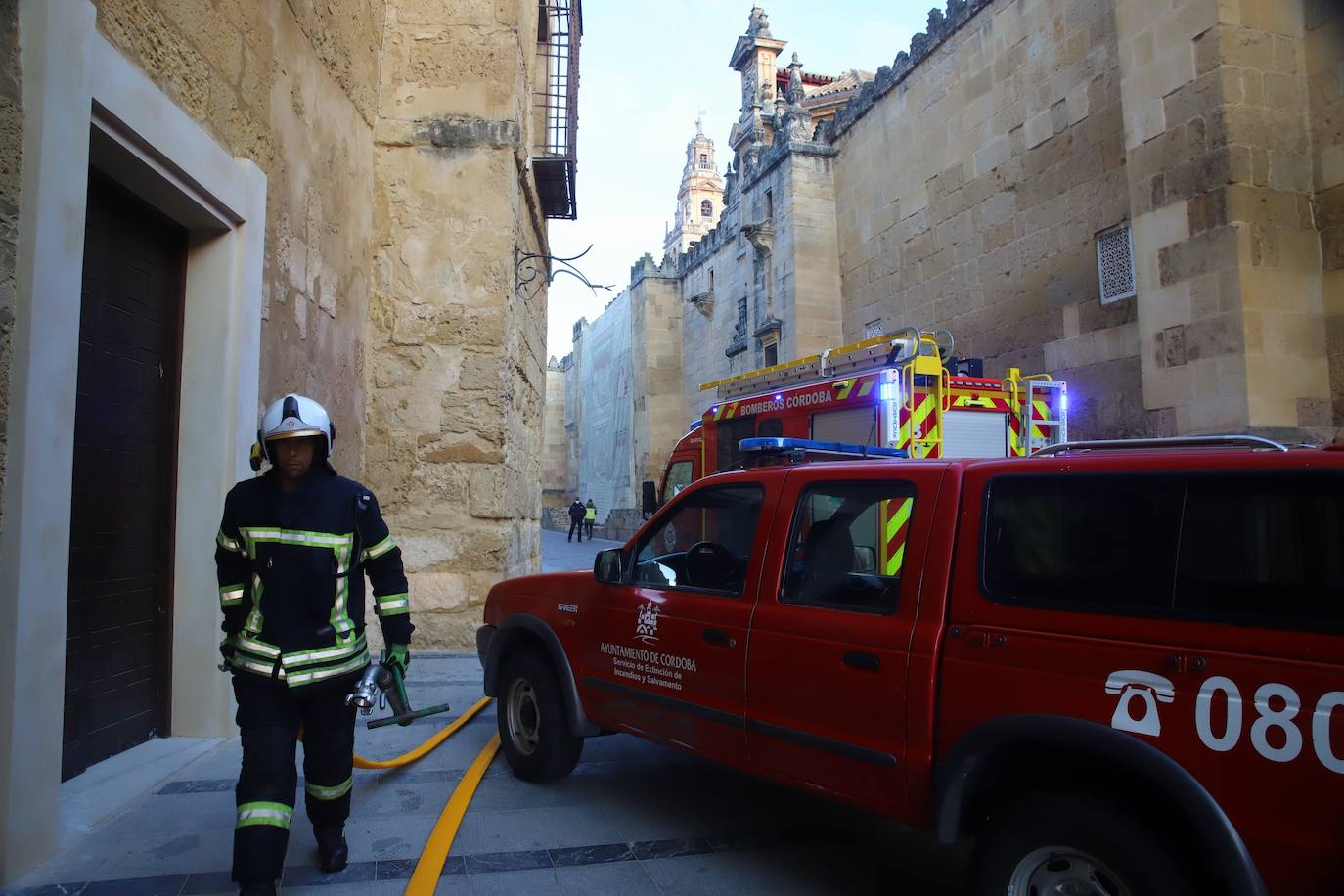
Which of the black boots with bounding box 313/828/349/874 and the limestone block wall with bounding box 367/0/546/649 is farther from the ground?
the limestone block wall with bounding box 367/0/546/649

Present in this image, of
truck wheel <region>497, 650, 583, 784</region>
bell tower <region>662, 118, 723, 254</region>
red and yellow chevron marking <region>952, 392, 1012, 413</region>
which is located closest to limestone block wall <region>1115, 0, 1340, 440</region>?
red and yellow chevron marking <region>952, 392, 1012, 413</region>

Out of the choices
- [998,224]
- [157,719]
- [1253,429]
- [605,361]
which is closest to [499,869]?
[157,719]

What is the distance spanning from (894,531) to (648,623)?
1.31 m

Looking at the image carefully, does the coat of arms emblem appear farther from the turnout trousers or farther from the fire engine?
the fire engine

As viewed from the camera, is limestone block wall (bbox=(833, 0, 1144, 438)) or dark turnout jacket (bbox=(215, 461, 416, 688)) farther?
limestone block wall (bbox=(833, 0, 1144, 438))

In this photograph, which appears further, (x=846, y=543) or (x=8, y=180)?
(x=846, y=543)

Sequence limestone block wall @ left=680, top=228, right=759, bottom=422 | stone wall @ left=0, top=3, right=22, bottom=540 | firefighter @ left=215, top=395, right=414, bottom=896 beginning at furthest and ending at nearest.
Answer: limestone block wall @ left=680, top=228, right=759, bottom=422 < stone wall @ left=0, top=3, right=22, bottom=540 < firefighter @ left=215, top=395, right=414, bottom=896

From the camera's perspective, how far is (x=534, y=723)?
4.86 m

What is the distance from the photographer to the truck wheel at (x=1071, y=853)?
229 cm

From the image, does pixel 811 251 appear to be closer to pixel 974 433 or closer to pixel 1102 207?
pixel 1102 207

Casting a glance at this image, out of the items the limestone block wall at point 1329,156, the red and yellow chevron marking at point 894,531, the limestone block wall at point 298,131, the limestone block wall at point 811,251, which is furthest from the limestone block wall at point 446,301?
the limestone block wall at point 811,251

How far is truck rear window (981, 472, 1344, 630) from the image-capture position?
2.22m

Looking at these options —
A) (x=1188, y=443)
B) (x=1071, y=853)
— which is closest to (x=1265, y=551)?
(x=1188, y=443)

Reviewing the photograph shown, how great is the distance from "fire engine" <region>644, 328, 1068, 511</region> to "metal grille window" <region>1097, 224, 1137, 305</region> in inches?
134
